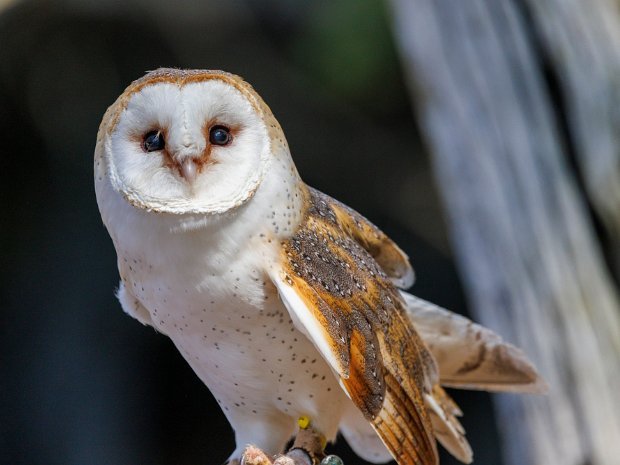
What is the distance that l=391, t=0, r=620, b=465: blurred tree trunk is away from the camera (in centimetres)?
294

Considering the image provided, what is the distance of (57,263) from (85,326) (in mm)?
273

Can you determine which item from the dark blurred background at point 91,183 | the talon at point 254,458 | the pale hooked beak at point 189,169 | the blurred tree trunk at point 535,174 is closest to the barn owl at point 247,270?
the pale hooked beak at point 189,169

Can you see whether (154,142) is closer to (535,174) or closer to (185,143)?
(185,143)

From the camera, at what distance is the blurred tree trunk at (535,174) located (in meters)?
2.94

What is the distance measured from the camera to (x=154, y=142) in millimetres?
1237

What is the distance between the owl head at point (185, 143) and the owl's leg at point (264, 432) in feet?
1.35

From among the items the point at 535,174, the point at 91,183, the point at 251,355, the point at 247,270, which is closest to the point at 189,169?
the point at 247,270

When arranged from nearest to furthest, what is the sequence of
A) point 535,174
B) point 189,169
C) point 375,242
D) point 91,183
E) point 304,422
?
point 189,169
point 304,422
point 375,242
point 535,174
point 91,183

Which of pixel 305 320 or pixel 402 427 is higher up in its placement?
pixel 305 320

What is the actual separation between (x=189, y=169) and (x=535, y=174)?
2038 millimetres

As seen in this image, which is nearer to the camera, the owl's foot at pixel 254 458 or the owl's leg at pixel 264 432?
the owl's foot at pixel 254 458

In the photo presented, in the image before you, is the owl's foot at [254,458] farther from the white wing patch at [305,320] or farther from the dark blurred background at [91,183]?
the dark blurred background at [91,183]

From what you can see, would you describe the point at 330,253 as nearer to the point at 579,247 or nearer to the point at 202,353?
the point at 202,353

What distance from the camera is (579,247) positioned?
3.08 meters
